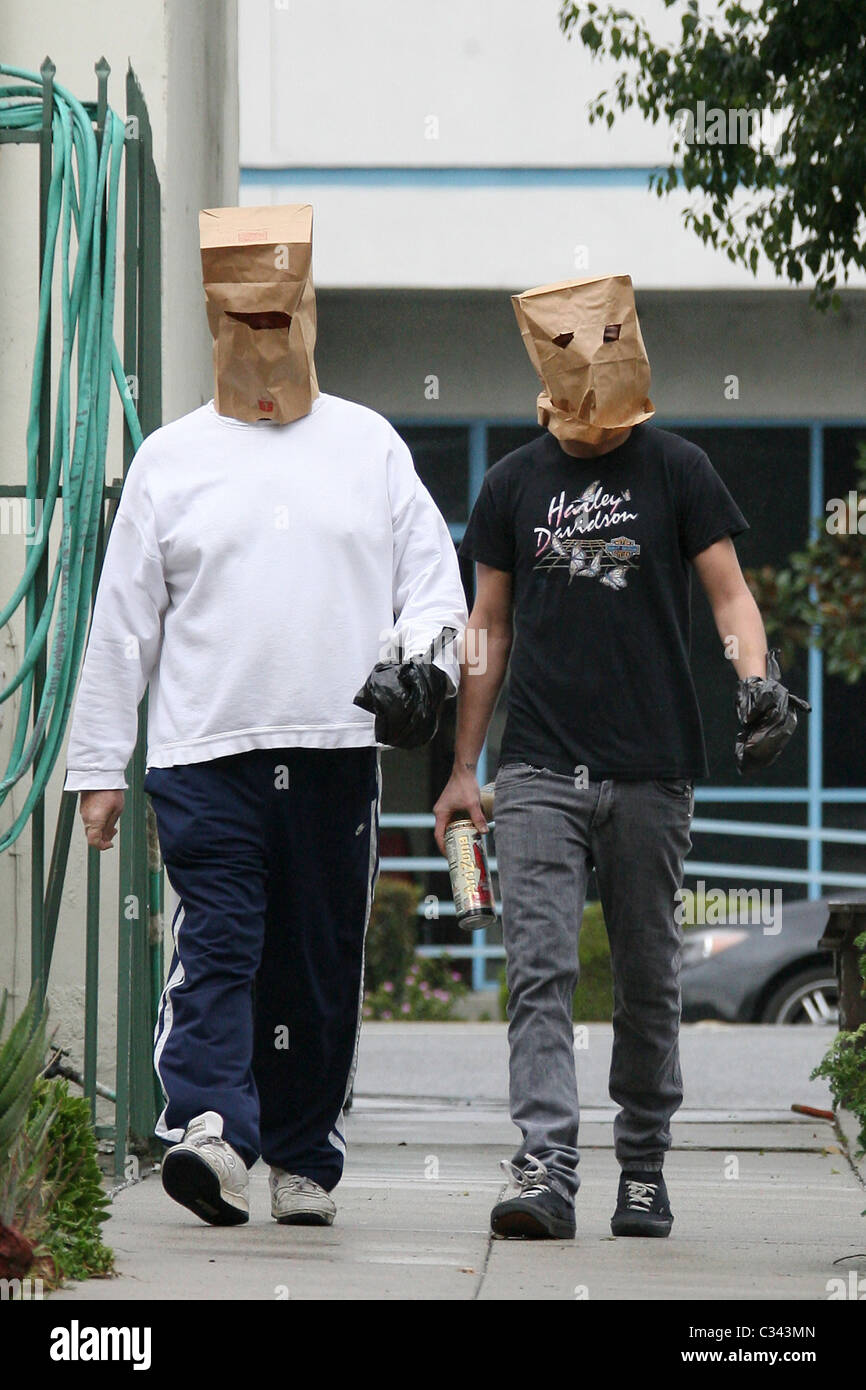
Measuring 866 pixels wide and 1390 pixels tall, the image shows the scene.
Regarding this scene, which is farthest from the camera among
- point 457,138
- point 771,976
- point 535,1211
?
point 457,138

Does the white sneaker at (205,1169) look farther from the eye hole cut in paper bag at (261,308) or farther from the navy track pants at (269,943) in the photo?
the eye hole cut in paper bag at (261,308)

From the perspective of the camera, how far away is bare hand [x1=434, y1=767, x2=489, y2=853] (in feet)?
16.0

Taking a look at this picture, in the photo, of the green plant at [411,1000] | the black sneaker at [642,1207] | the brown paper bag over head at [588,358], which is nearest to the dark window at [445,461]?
the green plant at [411,1000]

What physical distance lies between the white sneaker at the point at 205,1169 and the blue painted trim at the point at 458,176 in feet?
38.6

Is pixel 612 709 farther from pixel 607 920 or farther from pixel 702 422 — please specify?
pixel 702 422

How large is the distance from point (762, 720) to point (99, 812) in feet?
4.51

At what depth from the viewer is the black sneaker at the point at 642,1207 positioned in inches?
187

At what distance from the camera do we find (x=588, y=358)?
189 inches

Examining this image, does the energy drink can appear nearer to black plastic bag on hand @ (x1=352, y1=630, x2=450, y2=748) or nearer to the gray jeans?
the gray jeans

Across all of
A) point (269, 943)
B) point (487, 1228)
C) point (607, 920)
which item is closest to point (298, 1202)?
point (487, 1228)

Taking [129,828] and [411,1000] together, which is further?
[411,1000]

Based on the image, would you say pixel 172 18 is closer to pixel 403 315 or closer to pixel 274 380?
pixel 274 380

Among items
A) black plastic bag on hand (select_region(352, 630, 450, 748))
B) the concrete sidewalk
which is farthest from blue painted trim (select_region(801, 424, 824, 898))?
black plastic bag on hand (select_region(352, 630, 450, 748))
